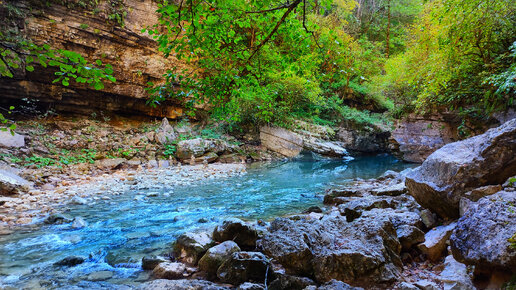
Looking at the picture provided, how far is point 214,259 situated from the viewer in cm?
279

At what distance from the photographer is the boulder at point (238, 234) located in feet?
10.8

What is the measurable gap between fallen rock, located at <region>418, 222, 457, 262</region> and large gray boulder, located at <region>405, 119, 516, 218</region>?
422 mm

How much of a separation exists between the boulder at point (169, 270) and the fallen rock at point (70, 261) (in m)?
1.03

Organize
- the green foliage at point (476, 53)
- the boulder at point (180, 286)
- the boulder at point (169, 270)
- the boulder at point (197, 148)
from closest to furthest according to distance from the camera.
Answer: the boulder at point (180, 286) → the boulder at point (169, 270) → the green foliage at point (476, 53) → the boulder at point (197, 148)

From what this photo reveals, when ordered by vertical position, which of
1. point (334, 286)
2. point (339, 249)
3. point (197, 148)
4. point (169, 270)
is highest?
point (339, 249)

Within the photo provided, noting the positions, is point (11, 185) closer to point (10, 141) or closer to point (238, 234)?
point (10, 141)

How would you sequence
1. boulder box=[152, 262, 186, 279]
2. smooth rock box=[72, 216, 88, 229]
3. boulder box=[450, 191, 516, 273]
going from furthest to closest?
smooth rock box=[72, 216, 88, 229] → boulder box=[152, 262, 186, 279] → boulder box=[450, 191, 516, 273]

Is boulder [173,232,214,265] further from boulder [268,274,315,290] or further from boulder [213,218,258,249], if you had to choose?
boulder [268,274,315,290]

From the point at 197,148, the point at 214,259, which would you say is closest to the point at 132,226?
the point at 214,259

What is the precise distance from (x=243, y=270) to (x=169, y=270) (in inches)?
34.0

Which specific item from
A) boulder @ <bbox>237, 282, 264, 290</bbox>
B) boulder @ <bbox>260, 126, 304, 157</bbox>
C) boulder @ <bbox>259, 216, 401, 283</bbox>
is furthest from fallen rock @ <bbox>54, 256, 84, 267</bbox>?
boulder @ <bbox>260, 126, 304, 157</bbox>

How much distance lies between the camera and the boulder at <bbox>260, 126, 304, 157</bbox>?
13461mm

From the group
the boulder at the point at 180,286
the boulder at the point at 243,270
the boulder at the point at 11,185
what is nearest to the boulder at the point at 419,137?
the boulder at the point at 243,270

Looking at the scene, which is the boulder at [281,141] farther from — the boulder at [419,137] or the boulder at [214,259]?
the boulder at [214,259]
